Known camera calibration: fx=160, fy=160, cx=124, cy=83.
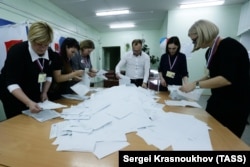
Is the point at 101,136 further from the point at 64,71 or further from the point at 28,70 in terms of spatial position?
the point at 64,71

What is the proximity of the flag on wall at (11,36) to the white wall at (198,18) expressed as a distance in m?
3.83

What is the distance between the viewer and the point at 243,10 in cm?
416

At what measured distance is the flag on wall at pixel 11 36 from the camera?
2.37m

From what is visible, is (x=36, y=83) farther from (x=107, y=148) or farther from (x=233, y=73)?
(x=233, y=73)

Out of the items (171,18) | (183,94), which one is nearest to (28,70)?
(183,94)

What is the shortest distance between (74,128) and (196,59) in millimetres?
4624

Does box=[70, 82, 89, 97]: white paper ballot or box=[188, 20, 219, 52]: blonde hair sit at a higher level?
box=[188, 20, 219, 52]: blonde hair

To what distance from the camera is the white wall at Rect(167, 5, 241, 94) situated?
4.40 meters

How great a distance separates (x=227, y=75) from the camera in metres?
1.06

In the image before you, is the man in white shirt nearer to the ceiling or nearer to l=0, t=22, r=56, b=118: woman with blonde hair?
l=0, t=22, r=56, b=118: woman with blonde hair

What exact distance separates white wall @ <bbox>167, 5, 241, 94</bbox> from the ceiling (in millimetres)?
244

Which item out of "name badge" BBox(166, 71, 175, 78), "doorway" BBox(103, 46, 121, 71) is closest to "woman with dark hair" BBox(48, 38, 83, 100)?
"name badge" BBox(166, 71, 175, 78)

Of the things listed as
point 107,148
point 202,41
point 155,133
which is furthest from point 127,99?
point 202,41

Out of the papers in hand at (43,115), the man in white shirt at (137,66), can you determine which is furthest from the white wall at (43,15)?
the papers in hand at (43,115)
